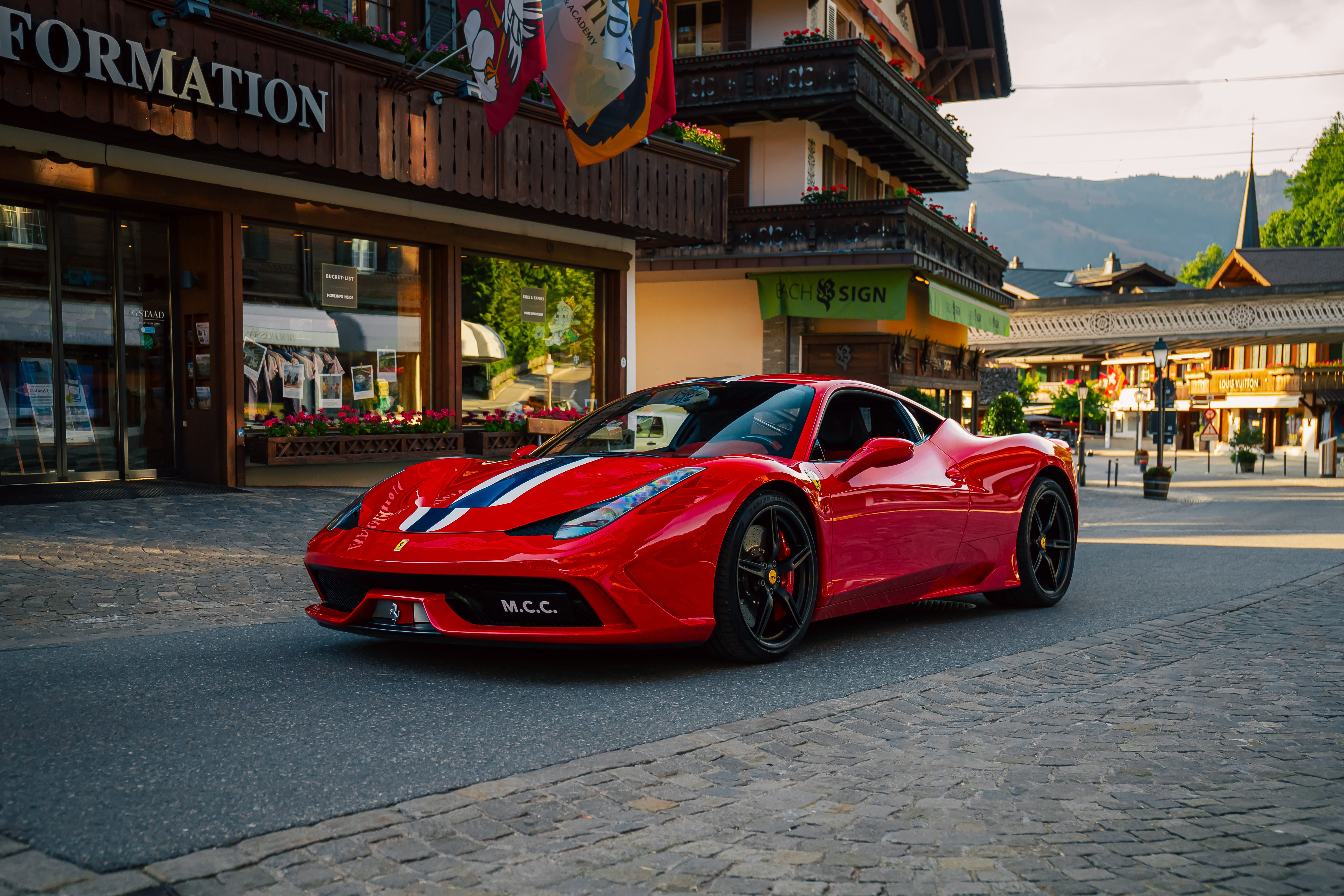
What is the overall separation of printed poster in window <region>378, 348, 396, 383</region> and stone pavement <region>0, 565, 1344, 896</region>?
10145 millimetres

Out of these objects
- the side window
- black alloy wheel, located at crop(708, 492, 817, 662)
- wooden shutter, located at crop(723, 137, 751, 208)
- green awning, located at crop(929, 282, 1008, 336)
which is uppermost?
wooden shutter, located at crop(723, 137, 751, 208)

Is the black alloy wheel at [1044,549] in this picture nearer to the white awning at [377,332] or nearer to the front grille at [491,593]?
the front grille at [491,593]

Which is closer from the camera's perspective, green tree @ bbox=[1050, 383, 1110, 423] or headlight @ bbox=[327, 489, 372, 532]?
headlight @ bbox=[327, 489, 372, 532]

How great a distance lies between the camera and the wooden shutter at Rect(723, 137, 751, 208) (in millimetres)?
23922

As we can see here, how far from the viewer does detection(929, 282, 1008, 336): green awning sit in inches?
915

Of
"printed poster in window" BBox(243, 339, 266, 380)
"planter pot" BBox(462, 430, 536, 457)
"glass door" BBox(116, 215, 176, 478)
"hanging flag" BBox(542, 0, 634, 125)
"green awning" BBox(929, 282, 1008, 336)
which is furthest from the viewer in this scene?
"green awning" BBox(929, 282, 1008, 336)

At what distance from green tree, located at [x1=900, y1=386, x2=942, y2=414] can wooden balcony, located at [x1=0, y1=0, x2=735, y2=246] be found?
6.74 meters

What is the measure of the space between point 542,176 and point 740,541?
993 cm

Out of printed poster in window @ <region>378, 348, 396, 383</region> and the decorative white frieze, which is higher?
the decorative white frieze

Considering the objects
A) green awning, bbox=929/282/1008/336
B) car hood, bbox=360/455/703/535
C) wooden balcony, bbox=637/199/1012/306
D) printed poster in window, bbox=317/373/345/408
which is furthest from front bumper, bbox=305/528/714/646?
green awning, bbox=929/282/1008/336

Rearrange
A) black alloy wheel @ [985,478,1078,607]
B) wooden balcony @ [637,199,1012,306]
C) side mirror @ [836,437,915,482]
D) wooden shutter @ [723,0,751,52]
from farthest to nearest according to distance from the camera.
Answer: wooden shutter @ [723,0,751,52] → wooden balcony @ [637,199,1012,306] → black alloy wheel @ [985,478,1078,607] → side mirror @ [836,437,915,482]

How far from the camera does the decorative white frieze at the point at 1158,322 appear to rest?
1320 inches

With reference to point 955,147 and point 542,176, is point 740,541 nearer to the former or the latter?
point 542,176

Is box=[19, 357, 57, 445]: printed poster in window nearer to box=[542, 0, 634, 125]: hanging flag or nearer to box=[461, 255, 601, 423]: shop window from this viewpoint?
box=[461, 255, 601, 423]: shop window
